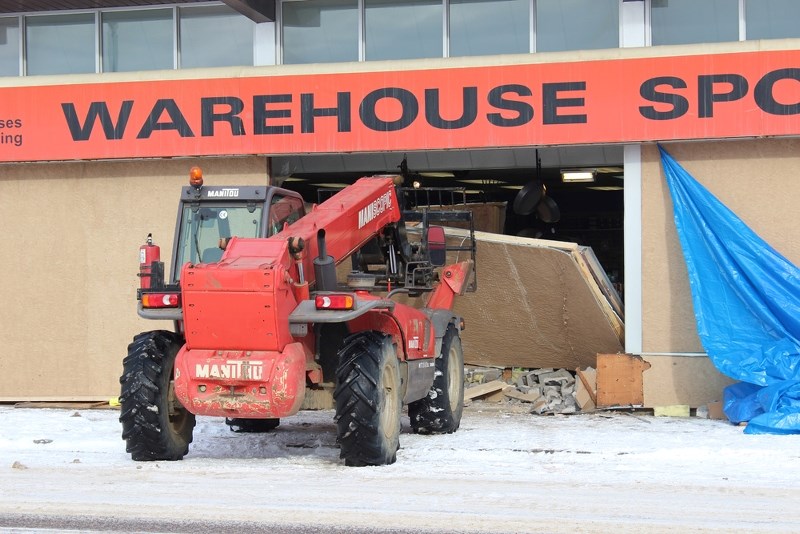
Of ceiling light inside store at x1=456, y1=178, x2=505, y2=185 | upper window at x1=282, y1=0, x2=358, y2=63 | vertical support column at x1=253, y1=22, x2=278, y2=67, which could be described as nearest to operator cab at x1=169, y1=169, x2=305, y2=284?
vertical support column at x1=253, y1=22, x2=278, y2=67

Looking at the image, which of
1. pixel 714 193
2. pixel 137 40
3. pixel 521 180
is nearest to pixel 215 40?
pixel 137 40

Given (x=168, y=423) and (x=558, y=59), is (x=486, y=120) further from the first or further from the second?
(x=168, y=423)

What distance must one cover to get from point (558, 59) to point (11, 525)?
982cm

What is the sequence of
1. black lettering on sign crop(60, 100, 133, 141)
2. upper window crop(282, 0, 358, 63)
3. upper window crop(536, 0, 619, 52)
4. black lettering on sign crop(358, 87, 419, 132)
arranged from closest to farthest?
Result: black lettering on sign crop(358, 87, 419, 132)
upper window crop(536, 0, 619, 52)
black lettering on sign crop(60, 100, 133, 141)
upper window crop(282, 0, 358, 63)


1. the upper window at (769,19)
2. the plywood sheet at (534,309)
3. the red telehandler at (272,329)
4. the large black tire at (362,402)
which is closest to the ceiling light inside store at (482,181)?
the plywood sheet at (534,309)

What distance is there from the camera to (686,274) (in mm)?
14617

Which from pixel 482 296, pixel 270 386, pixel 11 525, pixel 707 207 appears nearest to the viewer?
pixel 11 525

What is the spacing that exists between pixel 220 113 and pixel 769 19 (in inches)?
298

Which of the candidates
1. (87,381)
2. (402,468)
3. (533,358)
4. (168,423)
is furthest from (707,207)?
(87,381)

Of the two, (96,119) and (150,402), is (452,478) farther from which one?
(96,119)

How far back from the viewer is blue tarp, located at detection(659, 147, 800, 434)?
512 inches

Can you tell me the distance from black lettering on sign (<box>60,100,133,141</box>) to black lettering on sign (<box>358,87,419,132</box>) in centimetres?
340

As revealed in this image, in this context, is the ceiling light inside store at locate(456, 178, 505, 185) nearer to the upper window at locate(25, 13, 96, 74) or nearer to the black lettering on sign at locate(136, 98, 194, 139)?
the black lettering on sign at locate(136, 98, 194, 139)

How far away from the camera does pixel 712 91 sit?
14336 millimetres
